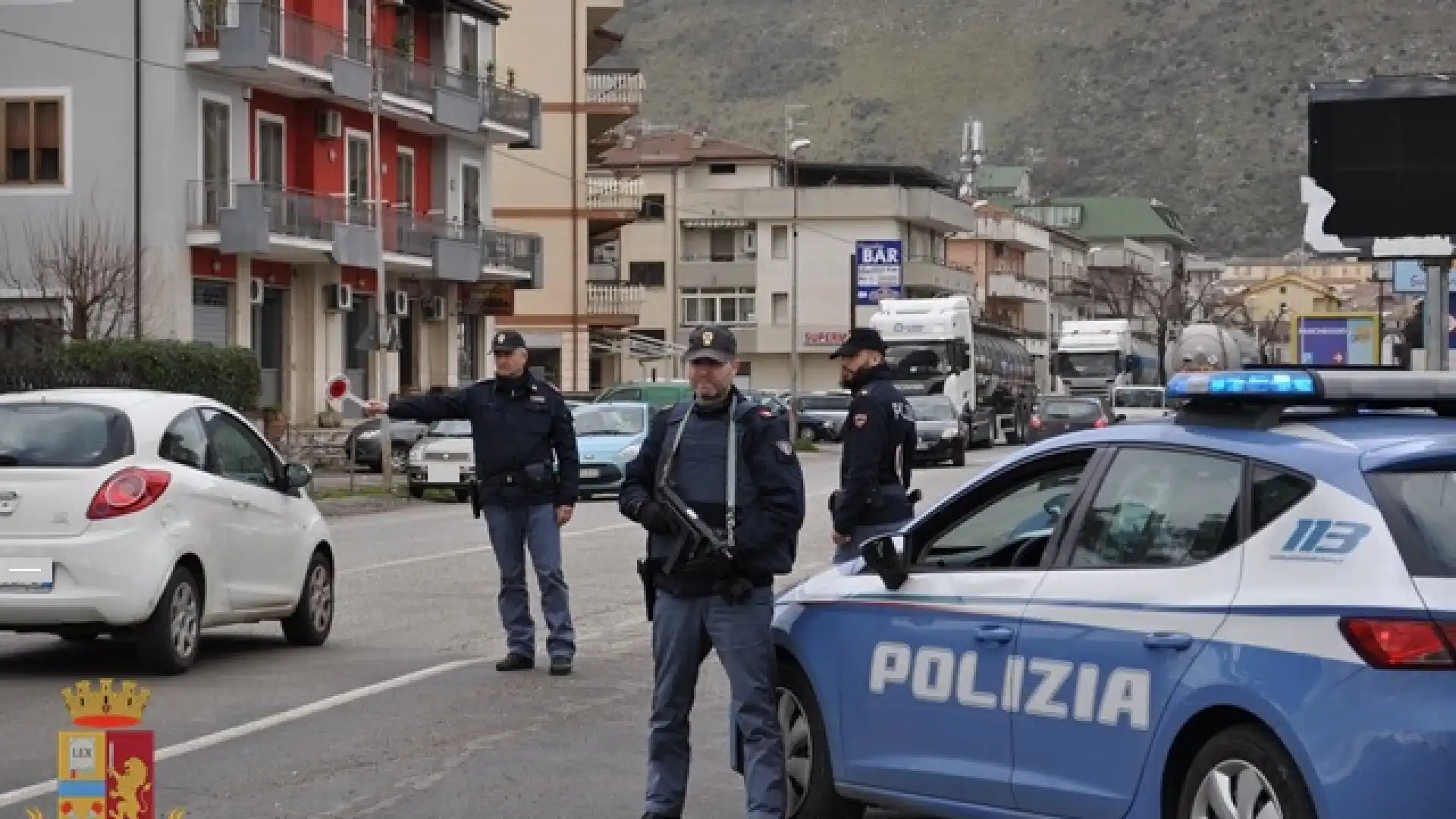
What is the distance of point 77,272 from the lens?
140 ft

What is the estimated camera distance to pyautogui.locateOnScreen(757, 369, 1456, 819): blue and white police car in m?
6.81

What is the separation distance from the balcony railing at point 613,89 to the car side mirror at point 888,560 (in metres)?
69.5

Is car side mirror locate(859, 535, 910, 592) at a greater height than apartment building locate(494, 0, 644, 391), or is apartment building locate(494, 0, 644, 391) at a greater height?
apartment building locate(494, 0, 644, 391)

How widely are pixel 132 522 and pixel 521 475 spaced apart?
2.18 metres

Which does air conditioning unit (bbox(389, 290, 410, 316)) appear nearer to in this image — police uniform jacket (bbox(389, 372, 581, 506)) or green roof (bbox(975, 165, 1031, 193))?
police uniform jacket (bbox(389, 372, 581, 506))

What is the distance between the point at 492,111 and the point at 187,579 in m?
46.5

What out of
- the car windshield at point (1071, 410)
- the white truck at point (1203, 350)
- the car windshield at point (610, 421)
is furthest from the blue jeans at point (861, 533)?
the car windshield at point (1071, 410)

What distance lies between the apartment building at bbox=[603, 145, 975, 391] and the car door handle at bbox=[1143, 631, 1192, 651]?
93.1m

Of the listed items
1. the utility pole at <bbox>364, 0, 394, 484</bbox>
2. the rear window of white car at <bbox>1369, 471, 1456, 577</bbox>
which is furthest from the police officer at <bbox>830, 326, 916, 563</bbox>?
the utility pole at <bbox>364, 0, 394, 484</bbox>

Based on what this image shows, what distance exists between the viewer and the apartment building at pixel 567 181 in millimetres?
76875

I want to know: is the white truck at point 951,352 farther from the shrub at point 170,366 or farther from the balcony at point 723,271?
the balcony at point 723,271

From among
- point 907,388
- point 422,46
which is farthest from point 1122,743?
point 907,388

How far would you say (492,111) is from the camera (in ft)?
197

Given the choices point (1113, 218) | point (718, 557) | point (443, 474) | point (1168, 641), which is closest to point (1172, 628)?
point (1168, 641)
